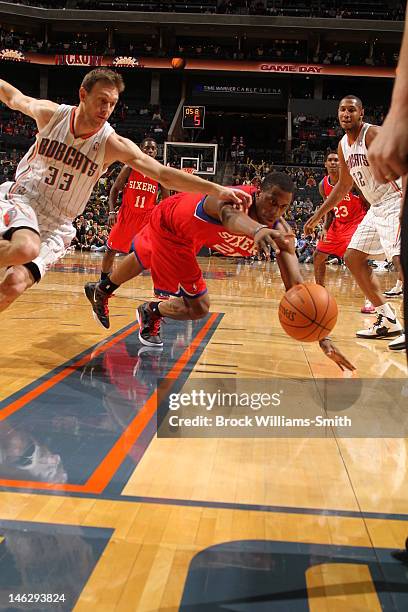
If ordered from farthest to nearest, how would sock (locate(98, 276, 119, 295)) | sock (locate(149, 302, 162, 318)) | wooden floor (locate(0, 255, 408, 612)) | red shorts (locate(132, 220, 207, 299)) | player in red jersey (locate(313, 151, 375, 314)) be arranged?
player in red jersey (locate(313, 151, 375, 314)) → sock (locate(98, 276, 119, 295)) → sock (locate(149, 302, 162, 318)) → red shorts (locate(132, 220, 207, 299)) → wooden floor (locate(0, 255, 408, 612))

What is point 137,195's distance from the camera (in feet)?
24.5

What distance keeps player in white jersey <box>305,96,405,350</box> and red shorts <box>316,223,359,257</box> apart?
189 cm

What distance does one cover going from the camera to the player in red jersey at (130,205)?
686cm

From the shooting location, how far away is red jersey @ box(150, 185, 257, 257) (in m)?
4.12

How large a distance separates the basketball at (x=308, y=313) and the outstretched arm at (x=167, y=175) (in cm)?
65

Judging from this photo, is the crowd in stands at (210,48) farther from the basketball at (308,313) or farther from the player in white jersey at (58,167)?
the basketball at (308,313)

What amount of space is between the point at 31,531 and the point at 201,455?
1.01 m

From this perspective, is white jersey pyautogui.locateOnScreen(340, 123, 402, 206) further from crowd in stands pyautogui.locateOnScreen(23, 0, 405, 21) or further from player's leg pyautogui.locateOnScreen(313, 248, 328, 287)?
crowd in stands pyautogui.locateOnScreen(23, 0, 405, 21)

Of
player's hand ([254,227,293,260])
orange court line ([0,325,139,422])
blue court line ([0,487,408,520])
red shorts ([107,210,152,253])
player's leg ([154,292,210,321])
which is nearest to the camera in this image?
blue court line ([0,487,408,520])

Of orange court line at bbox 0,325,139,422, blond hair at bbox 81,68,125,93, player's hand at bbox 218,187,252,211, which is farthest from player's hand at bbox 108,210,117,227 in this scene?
player's hand at bbox 218,187,252,211

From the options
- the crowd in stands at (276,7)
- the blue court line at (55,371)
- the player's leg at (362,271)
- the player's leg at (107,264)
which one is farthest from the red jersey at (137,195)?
the crowd in stands at (276,7)

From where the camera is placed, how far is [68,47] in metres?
30.3

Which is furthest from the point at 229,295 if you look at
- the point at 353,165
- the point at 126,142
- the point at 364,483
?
the point at 364,483

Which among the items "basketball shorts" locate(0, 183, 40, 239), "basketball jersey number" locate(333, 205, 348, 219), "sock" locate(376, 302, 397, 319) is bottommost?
"sock" locate(376, 302, 397, 319)
